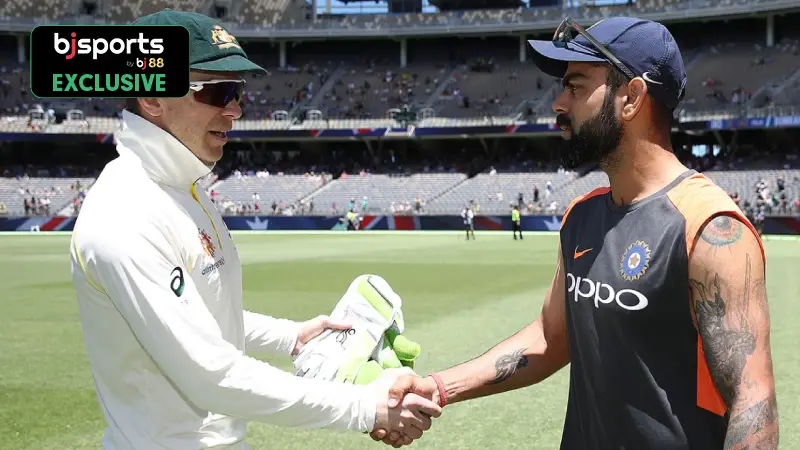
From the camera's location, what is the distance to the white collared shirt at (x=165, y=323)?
2738mm

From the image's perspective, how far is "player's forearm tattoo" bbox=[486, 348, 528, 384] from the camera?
11.9 ft

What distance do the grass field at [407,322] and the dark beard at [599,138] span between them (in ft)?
12.6

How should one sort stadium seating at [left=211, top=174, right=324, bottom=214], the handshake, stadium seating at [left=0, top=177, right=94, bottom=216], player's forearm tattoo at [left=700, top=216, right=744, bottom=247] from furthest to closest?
stadium seating at [left=211, top=174, right=324, bottom=214] < stadium seating at [left=0, top=177, right=94, bottom=216] < the handshake < player's forearm tattoo at [left=700, top=216, right=744, bottom=247]

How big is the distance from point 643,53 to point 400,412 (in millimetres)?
1737

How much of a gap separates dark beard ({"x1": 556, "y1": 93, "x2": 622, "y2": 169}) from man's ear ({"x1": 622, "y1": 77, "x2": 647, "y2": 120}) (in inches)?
1.8

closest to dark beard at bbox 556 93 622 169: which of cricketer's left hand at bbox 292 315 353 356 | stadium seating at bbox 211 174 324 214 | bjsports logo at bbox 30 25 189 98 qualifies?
cricketer's left hand at bbox 292 315 353 356

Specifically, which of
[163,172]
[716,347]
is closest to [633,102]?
[716,347]

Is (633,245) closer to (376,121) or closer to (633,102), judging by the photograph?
(633,102)

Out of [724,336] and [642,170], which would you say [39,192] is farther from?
[724,336]

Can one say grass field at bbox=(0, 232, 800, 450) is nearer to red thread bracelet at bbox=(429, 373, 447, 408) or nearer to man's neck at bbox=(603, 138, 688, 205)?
red thread bracelet at bbox=(429, 373, 447, 408)

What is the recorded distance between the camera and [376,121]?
6169 cm

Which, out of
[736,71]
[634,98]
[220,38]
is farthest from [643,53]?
[736,71]

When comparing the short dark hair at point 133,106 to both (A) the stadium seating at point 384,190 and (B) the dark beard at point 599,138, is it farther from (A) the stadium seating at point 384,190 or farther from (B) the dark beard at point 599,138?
(A) the stadium seating at point 384,190

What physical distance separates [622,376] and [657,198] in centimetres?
65
